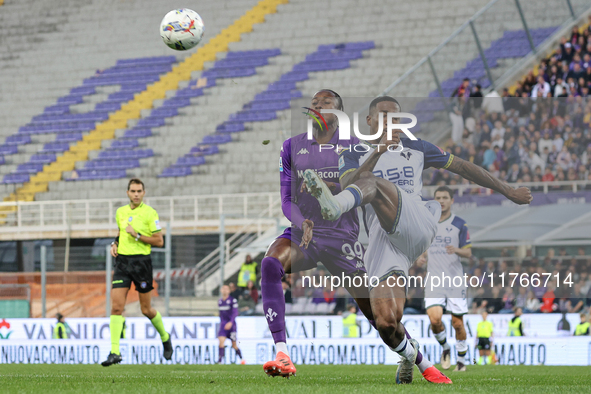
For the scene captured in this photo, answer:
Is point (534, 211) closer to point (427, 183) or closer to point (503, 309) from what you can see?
point (427, 183)

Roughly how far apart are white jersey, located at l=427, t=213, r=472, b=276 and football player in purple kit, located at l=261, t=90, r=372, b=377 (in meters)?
2.57

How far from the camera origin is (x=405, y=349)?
21.2ft

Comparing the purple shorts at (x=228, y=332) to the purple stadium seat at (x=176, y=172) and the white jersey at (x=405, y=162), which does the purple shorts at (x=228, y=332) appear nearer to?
the white jersey at (x=405, y=162)

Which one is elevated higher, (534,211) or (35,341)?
(534,211)

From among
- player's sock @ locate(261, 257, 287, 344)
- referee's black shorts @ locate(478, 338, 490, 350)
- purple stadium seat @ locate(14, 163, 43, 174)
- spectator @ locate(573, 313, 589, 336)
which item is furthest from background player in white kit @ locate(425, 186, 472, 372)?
purple stadium seat @ locate(14, 163, 43, 174)

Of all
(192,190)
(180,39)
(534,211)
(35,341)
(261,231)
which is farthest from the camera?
(192,190)

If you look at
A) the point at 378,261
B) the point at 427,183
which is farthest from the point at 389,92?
the point at 378,261

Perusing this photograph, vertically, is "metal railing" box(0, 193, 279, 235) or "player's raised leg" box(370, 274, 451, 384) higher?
"metal railing" box(0, 193, 279, 235)

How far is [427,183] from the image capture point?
8695 millimetres

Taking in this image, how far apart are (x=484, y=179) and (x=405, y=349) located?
196 cm

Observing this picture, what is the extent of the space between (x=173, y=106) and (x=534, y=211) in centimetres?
1831

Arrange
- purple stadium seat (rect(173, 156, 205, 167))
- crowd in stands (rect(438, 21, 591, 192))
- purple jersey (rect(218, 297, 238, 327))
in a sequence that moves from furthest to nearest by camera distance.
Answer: purple stadium seat (rect(173, 156, 205, 167)), purple jersey (rect(218, 297, 238, 327)), crowd in stands (rect(438, 21, 591, 192))

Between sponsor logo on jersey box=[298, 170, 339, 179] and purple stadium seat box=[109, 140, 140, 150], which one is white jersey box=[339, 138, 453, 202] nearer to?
sponsor logo on jersey box=[298, 170, 339, 179]

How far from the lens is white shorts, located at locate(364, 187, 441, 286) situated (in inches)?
266
